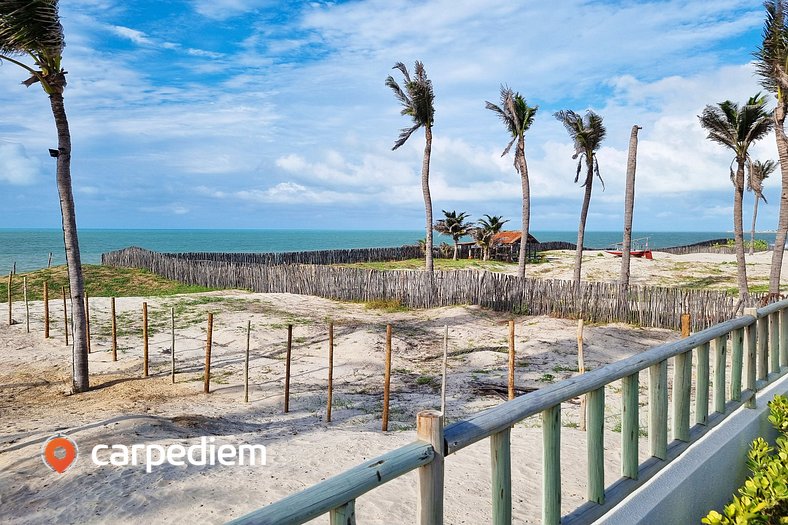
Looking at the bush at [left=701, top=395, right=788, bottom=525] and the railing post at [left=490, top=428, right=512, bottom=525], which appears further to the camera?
the bush at [left=701, top=395, right=788, bottom=525]

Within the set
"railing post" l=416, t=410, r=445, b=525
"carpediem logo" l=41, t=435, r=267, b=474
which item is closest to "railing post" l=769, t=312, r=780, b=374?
"railing post" l=416, t=410, r=445, b=525

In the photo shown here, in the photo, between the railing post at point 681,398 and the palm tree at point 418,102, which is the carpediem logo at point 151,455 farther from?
the palm tree at point 418,102

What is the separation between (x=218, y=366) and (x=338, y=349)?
2723 millimetres

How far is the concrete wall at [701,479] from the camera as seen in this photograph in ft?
8.71

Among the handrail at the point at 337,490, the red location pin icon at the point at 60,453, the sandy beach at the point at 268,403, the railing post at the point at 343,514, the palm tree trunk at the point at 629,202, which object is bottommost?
the sandy beach at the point at 268,403

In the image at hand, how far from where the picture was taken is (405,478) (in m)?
5.95

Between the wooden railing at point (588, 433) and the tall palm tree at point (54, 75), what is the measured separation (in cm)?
885

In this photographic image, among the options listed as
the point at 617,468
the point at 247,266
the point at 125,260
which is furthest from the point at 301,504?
the point at 125,260

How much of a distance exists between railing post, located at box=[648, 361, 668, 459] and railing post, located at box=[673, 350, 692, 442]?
218 mm

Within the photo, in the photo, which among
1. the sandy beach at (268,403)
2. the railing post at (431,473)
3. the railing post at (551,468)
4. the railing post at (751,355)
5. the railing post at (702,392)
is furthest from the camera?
the sandy beach at (268,403)

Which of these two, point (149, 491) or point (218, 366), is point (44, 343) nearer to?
point (218, 366)

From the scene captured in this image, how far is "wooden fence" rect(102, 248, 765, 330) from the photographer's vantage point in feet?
49.0

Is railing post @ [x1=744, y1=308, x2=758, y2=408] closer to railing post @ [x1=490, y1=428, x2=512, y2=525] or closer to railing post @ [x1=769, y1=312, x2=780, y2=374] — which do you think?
railing post @ [x1=769, y1=312, x2=780, y2=374]

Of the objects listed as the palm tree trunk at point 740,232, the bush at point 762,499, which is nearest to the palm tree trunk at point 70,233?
the bush at point 762,499
